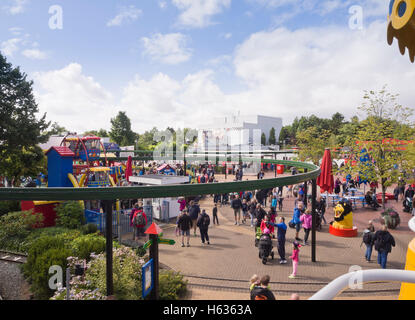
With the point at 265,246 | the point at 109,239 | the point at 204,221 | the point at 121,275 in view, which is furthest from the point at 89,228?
the point at 265,246

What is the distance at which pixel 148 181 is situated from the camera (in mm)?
15133

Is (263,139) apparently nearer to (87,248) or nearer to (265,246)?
(265,246)

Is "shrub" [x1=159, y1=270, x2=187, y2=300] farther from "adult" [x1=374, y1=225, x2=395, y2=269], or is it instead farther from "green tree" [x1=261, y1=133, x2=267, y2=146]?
"green tree" [x1=261, y1=133, x2=267, y2=146]

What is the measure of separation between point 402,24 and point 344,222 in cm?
856

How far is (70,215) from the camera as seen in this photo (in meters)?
11.1

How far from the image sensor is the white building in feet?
231

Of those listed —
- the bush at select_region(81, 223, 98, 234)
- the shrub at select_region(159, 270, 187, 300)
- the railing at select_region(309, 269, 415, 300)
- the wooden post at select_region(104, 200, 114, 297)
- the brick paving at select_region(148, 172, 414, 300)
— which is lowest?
Result: the brick paving at select_region(148, 172, 414, 300)

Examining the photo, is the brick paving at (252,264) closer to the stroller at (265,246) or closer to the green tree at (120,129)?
the stroller at (265,246)

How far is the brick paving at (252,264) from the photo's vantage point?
6668 millimetres

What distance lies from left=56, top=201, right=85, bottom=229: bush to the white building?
55.6 m

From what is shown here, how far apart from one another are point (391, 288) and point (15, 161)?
66.2 ft

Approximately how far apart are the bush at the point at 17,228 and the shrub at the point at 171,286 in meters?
5.78

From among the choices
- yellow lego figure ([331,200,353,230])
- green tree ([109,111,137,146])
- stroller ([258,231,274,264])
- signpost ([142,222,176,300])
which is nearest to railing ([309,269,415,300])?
signpost ([142,222,176,300])
